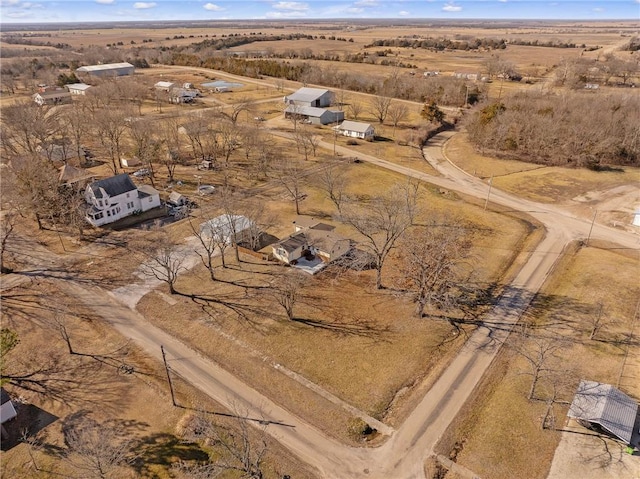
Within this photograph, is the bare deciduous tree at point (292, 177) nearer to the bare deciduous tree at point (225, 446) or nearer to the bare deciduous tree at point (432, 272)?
the bare deciduous tree at point (432, 272)

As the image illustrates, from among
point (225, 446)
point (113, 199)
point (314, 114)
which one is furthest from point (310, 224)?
point (314, 114)

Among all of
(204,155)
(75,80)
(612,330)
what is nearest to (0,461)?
(612,330)

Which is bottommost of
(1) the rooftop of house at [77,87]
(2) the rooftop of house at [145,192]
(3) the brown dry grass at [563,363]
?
(3) the brown dry grass at [563,363]

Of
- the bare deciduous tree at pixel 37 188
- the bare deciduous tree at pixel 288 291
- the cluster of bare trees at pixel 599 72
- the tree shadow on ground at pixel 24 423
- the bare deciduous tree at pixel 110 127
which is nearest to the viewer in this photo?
the tree shadow on ground at pixel 24 423

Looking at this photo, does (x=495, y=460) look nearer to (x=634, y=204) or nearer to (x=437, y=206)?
(x=437, y=206)

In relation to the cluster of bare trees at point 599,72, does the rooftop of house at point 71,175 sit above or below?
below

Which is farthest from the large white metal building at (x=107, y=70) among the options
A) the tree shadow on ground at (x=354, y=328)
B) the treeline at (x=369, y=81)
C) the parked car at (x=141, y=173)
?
the tree shadow on ground at (x=354, y=328)
